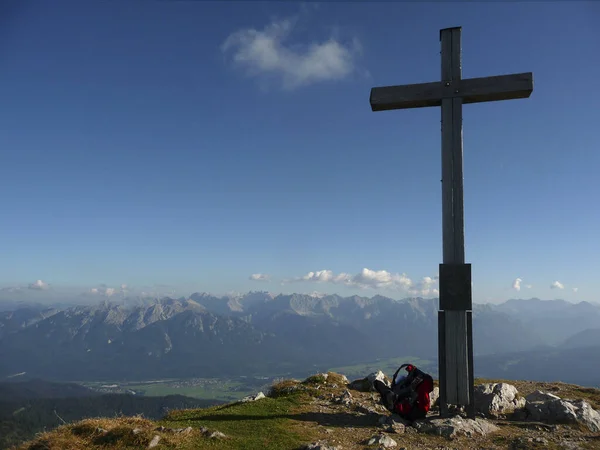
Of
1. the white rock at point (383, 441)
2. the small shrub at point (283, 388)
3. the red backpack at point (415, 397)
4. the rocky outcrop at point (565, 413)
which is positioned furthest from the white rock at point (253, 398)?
the rocky outcrop at point (565, 413)

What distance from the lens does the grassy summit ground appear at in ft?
27.5

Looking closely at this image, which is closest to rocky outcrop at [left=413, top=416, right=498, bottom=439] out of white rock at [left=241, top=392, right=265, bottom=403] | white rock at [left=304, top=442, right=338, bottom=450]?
white rock at [left=304, top=442, right=338, bottom=450]

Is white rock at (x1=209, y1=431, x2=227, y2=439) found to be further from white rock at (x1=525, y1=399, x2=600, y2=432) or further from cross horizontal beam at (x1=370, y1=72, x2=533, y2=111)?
cross horizontal beam at (x1=370, y1=72, x2=533, y2=111)

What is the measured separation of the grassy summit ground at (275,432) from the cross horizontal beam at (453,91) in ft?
33.6

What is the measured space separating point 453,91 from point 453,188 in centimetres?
334

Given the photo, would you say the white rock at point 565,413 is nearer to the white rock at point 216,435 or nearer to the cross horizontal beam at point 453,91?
the white rock at point 216,435

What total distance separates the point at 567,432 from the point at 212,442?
969 centimetres

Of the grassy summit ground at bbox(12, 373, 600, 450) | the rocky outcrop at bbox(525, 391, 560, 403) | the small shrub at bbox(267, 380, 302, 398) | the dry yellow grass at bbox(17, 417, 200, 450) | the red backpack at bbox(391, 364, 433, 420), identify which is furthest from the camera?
the small shrub at bbox(267, 380, 302, 398)

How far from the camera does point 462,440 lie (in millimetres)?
9641

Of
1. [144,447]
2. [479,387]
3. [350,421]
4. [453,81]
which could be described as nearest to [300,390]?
[350,421]

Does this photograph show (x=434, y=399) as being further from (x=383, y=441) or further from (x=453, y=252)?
(x=453, y=252)

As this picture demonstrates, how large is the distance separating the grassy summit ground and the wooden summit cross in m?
1.82

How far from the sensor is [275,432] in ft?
32.5

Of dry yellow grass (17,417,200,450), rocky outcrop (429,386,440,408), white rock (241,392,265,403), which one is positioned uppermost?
dry yellow grass (17,417,200,450)
